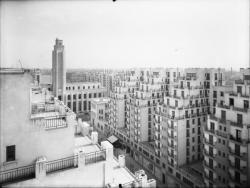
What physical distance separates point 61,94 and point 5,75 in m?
27.3

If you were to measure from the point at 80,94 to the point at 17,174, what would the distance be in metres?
30.5

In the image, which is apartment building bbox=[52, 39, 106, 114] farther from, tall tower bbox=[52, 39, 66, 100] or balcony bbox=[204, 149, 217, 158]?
balcony bbox=[204, 149, 217, 158]

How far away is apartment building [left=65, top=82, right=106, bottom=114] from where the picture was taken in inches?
1341

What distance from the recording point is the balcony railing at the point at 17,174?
5129mm

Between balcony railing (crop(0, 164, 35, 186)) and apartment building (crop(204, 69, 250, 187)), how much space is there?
972 centimetres

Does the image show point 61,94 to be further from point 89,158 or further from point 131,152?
point 89,158

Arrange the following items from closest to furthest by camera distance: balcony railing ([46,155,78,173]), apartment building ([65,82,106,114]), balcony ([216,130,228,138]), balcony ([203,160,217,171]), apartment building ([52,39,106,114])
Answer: balcony railing ([46,155,78,173]) → balcony ([216,130,228,138]) → balcony ([203,160,217,171]) → apartment building ([52,39,106,114]) → apartment building ([65,82,106,114])

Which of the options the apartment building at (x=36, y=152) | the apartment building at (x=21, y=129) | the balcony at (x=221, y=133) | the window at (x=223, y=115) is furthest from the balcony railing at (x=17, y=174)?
the window at (x=223, y=115)

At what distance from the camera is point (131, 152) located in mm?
22031

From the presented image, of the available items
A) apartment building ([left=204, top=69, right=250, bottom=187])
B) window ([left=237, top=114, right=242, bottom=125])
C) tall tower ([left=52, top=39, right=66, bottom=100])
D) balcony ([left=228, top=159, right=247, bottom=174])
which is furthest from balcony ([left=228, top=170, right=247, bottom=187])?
tall tower ([left=52, top=39, right=66, bottom=100])

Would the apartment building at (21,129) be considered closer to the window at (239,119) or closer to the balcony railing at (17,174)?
the balcony railing at (17,174)

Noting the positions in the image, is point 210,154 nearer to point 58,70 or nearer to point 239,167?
point 239,167

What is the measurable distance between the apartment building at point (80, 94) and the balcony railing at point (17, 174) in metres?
28.5

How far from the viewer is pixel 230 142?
37.1 feet
